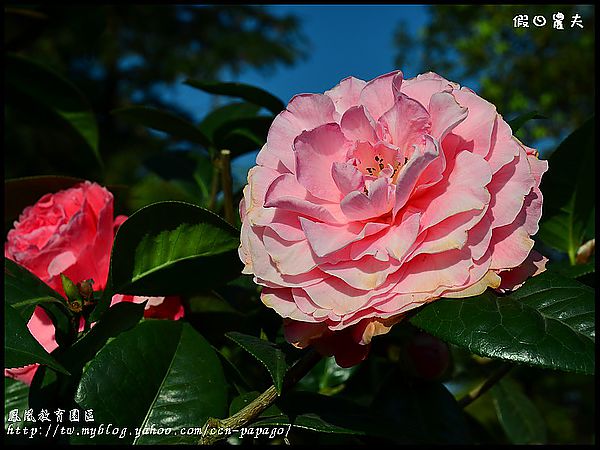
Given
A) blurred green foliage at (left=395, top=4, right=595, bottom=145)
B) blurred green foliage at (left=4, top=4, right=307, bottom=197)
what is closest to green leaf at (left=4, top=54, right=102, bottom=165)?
blurred green foliage at (left=395, top=4, right=595, bottom=145)

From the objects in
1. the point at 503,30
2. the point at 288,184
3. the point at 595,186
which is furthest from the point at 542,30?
the point at 288,184

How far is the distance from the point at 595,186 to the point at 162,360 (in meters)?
0.51

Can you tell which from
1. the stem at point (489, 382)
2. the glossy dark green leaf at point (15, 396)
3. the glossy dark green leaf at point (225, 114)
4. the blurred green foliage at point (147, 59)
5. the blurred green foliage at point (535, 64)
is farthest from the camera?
the blurred green foliage at point (147, 59)

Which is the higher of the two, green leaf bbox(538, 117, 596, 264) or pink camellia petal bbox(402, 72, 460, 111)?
pink camellia petal bbox(402, 72, 460, 111)

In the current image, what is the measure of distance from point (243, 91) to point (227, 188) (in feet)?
0.57

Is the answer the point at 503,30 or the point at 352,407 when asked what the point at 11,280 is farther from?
the point at 503,30

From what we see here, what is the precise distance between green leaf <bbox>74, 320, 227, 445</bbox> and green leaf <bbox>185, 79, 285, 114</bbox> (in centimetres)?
33

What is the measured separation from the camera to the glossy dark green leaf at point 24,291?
0.62 m

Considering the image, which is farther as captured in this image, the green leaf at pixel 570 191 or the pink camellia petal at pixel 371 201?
the green leaf at pixel 570 191

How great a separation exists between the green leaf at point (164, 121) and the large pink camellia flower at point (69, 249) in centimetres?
17

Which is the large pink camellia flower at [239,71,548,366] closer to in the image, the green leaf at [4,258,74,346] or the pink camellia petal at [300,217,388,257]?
the pink camellia petal at [300,217,388,257]

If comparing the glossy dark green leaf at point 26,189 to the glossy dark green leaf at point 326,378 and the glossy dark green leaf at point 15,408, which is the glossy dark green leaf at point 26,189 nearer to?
the glossy dark green leaf at point 15,408

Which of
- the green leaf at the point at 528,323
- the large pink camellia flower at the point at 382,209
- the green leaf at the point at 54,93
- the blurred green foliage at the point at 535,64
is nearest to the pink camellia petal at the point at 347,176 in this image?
the large pink camellia flower at the point at 382,209

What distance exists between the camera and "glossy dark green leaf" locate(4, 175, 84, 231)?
2.67ft
